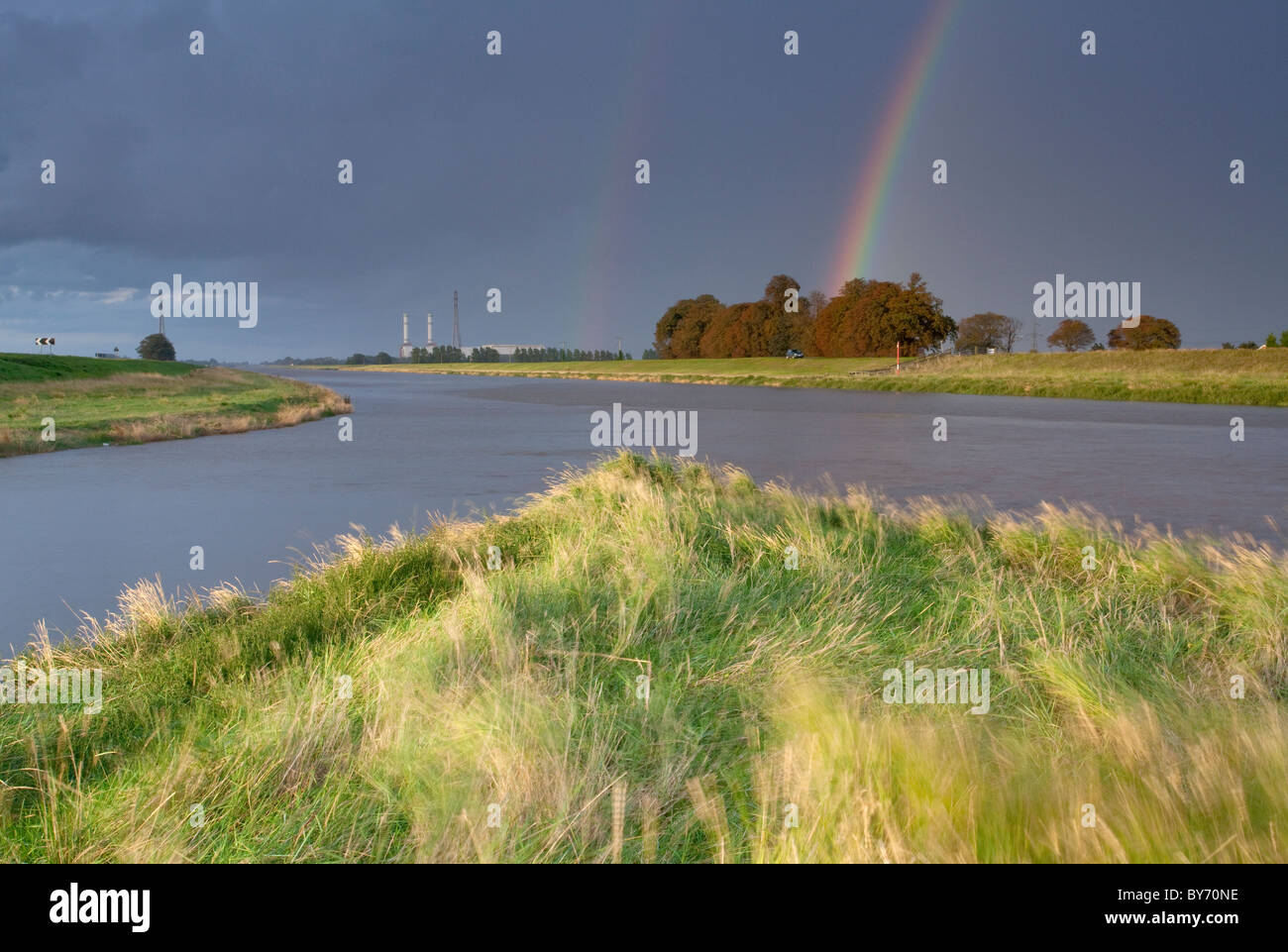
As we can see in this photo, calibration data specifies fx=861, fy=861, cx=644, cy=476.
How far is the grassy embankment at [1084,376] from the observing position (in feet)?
118

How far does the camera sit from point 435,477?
50.1 ft

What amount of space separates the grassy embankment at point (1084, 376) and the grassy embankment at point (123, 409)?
3301cm

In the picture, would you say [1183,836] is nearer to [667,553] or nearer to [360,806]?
[360,806]

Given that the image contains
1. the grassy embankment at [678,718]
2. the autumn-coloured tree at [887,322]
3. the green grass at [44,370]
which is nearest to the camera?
the grassy embankment at [678,718]

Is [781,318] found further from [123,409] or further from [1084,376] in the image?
[123,409]

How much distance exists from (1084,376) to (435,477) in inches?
1635

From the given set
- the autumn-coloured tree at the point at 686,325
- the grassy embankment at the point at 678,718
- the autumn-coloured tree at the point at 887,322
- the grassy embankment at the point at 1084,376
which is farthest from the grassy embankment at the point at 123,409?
the autumn-coloured tree at the point at 686,325

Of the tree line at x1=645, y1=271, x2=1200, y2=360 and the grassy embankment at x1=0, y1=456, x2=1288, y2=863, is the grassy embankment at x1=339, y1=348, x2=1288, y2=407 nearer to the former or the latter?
the tree line at x1=645, y1=271, x2=1200, y2=360

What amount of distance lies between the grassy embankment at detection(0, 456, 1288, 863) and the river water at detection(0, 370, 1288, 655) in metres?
2.31

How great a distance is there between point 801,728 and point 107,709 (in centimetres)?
361

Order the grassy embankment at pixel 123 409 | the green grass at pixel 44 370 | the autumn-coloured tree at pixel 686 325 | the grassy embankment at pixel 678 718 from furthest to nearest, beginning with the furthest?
the autumn-coloured tree at pixel 686 325
the green grass at pixel 44 370
the grassy embankment at pixel 123 409
the grassy embankment at pixel 678 718

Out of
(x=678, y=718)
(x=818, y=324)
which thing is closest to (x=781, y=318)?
(x=818, y=324)

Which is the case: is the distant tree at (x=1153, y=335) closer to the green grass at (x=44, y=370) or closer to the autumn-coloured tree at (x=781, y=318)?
the autumn-coloured tree at (x=781, y=318)

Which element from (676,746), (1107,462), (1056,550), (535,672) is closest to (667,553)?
(535,672)
